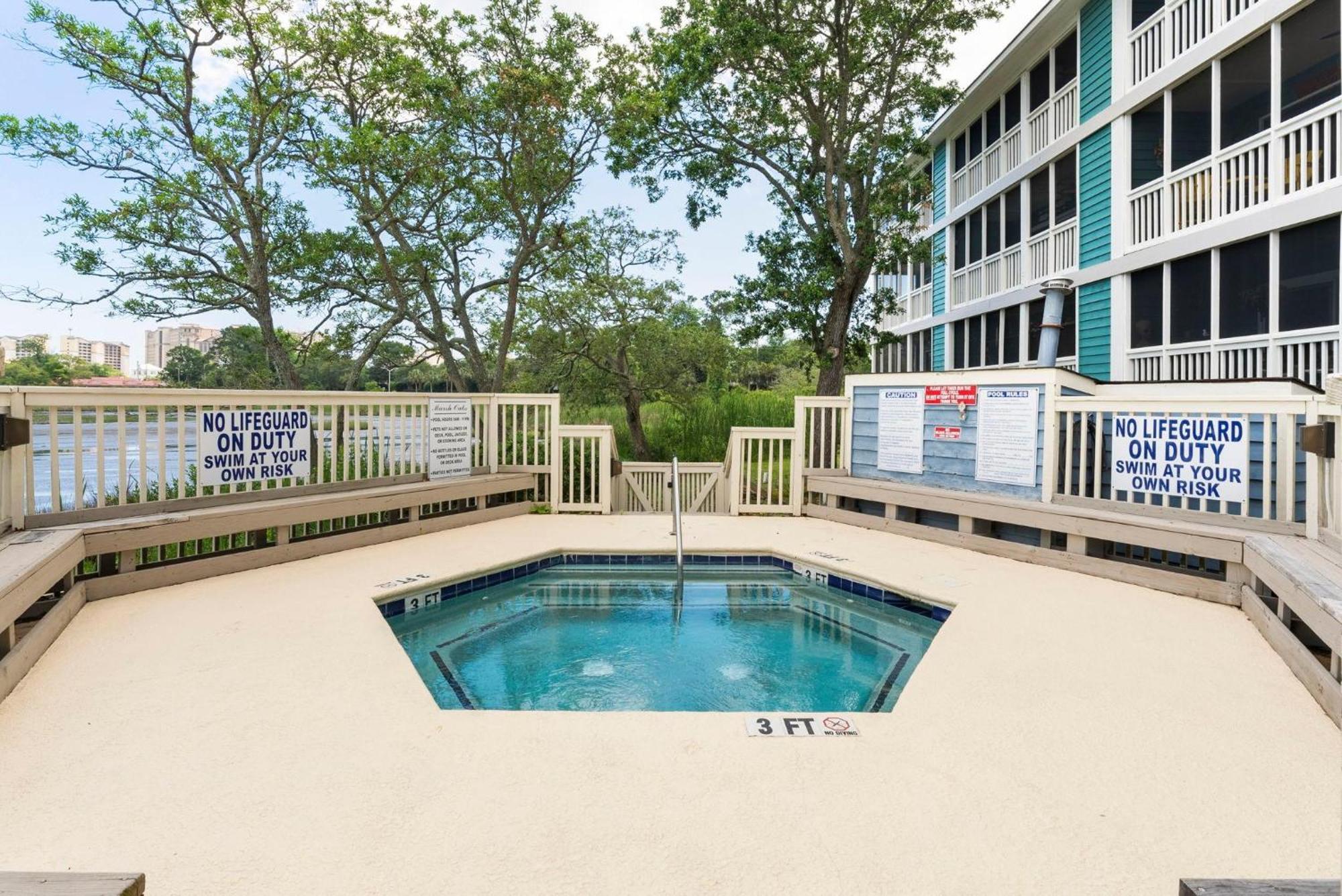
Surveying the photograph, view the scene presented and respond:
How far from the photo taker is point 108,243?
9.59 meters

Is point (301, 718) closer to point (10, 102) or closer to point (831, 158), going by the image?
point (831, 158)

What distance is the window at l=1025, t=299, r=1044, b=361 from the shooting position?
1010 centimetres

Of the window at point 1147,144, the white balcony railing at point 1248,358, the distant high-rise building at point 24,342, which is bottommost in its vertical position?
the white balcony railing at point 1248,358

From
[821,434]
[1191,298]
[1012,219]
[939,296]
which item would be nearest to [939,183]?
[939,296]

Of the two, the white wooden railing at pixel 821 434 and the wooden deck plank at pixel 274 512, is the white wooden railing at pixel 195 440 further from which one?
the white wooden railing at pixel 821 434

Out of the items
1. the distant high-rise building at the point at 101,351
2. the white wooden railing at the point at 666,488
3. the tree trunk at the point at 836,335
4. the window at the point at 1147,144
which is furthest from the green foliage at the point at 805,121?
the distant high-rise building at the point at 101,351

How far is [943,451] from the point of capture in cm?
604

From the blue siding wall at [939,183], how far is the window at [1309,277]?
7.73 metres

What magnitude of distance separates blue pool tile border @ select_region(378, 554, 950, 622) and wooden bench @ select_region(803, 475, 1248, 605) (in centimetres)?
143

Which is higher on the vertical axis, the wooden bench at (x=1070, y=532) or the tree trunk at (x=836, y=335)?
the tree trunk at (x=836, y=335)

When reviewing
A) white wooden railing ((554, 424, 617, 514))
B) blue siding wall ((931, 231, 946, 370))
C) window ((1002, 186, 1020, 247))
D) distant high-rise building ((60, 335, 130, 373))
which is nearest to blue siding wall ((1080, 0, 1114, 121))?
window ((1002, 186, 1020, 247))

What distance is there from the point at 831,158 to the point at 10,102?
11.3 metres

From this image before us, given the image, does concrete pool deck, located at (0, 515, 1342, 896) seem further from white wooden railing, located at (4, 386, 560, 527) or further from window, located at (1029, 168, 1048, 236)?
window, located at (1029, 168, 1048, 236)

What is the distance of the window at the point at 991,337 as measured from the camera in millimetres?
11336
